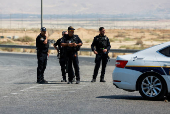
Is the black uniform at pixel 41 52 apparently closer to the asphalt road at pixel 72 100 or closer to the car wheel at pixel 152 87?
the asphalt road at pixel 72 100

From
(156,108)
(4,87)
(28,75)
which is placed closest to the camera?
(156,108)

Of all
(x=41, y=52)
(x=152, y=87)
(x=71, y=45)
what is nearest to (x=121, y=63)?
(x=152, y=87)

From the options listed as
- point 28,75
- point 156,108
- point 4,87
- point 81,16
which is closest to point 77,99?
point 156,108

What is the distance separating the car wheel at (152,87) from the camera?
10.0 m

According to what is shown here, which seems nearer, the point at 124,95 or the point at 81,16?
the point at 124,95

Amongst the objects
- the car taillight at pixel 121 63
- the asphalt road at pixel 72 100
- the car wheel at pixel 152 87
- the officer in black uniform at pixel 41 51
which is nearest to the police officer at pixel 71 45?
the officer in black uniform at pixel 41 51

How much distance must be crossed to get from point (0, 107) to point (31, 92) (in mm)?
2701

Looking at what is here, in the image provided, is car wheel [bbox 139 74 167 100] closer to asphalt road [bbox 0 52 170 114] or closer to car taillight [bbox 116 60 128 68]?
asphalt road [bbox 0 52 170 114]

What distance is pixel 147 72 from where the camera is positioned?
10195 mm

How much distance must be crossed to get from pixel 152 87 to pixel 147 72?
37 cm

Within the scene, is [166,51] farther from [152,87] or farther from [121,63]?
[121,63]

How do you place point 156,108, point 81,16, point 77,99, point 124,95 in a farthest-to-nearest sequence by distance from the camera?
point 81,16 → point 124,95 → point 77,99 → point 156,108

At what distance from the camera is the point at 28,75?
17.7 m

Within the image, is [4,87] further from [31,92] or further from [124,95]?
[124,95]
